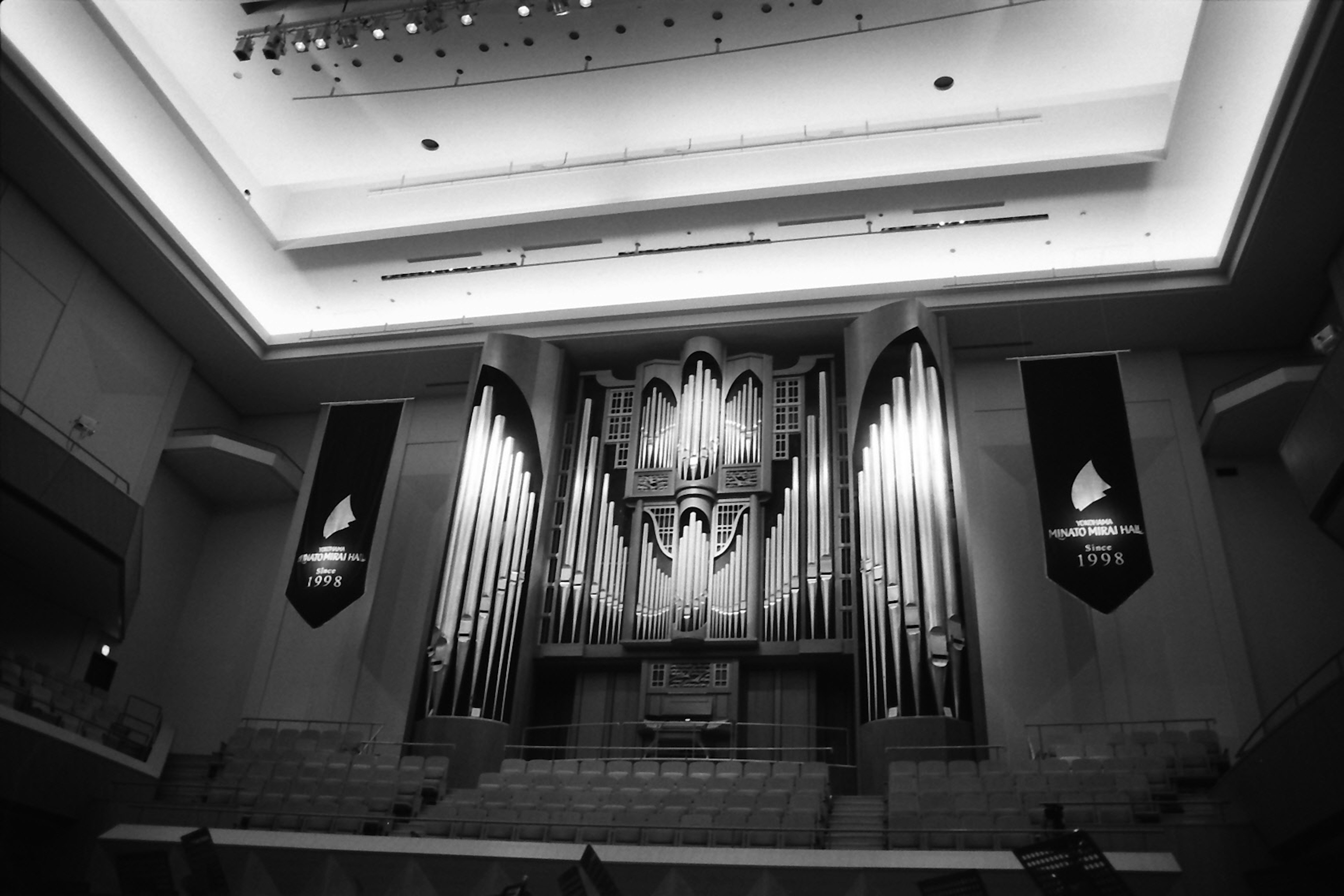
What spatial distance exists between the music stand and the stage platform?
2473 mm

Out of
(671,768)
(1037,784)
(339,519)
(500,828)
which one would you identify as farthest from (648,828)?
(339,519)

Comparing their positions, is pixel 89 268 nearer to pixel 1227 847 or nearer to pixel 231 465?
pixel 231 465

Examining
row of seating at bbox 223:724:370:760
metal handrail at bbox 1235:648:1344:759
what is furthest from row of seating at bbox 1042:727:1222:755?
row of seating at bbox 223:724:370:760

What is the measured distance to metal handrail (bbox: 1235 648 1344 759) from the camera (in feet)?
19.6

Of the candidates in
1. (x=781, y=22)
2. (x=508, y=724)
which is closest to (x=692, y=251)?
(x=781, y=22)

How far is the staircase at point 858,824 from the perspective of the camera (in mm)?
6742

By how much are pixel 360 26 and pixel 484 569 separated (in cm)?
498

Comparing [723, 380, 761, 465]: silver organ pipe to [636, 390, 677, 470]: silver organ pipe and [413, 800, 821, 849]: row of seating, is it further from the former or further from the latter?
[413, 800, 821, 849]: row of seating

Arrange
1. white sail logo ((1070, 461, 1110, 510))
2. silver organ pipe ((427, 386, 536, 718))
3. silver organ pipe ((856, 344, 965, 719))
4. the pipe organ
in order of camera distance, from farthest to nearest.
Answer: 1. the pipe organ
2. silver organ pipe ((427, 386, 536, 718))
3. white sail logo ((1070, 461, 1110, 510))
4. silver organ pipe ((856, 344, 965, 719))

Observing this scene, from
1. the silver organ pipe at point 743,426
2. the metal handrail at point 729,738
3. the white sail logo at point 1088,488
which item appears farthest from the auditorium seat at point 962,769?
the silver organ pipe at point 743,426

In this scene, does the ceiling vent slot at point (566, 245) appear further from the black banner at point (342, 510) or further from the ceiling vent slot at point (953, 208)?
the ceiling vent slot at point (953, 208)

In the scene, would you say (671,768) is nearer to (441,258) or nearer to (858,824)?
(858,824)

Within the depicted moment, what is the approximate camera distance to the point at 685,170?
10438 millimetres

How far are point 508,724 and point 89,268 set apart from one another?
6.27 meters
